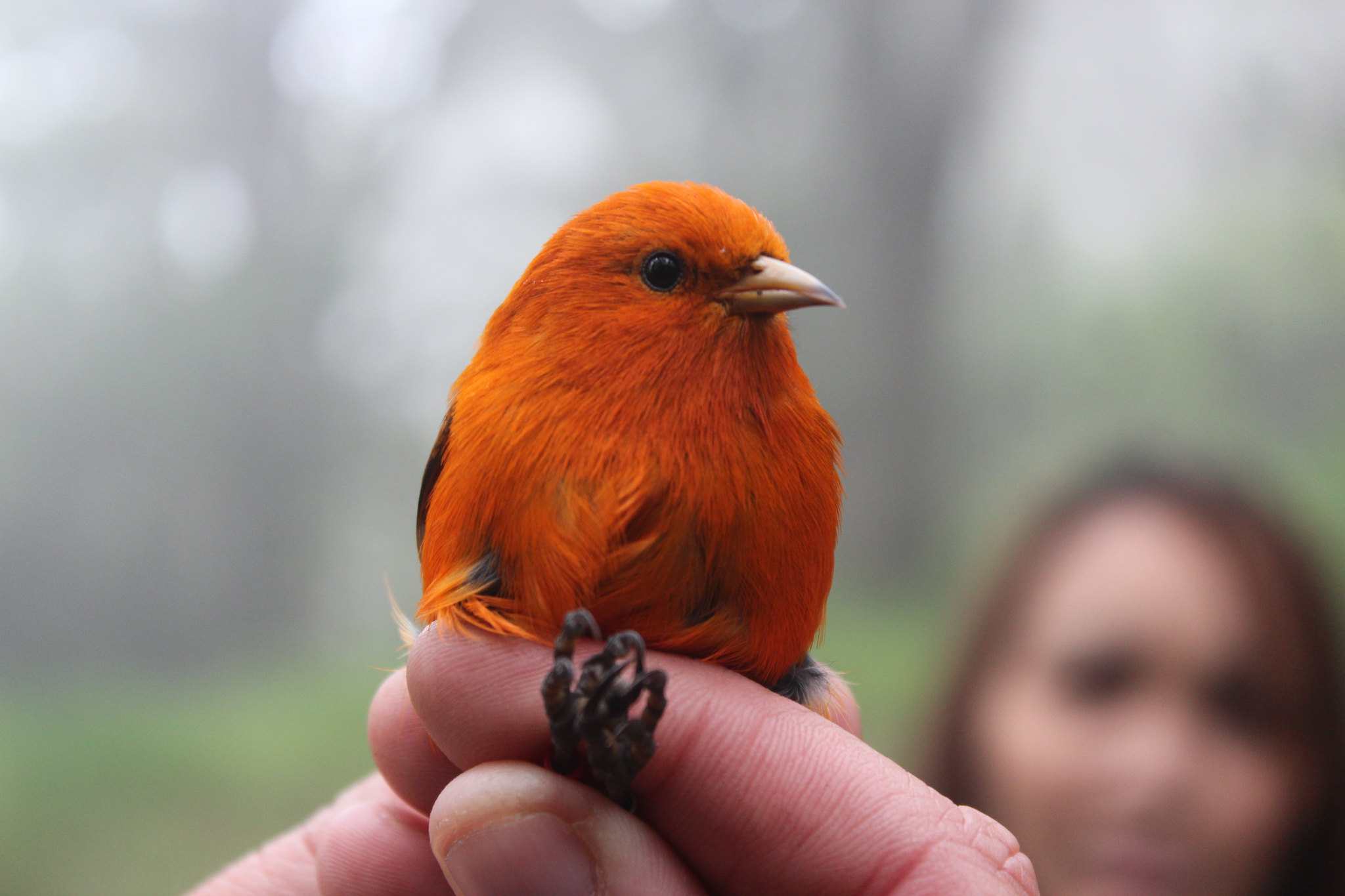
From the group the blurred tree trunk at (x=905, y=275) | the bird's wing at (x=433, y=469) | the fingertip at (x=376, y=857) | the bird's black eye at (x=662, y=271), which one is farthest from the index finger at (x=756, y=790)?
the blurred tree trunk at (x=905, y=275)

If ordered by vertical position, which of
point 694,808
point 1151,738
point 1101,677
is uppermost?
point 694,808

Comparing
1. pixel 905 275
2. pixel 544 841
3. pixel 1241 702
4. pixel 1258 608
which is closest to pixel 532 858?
pixel 544 841

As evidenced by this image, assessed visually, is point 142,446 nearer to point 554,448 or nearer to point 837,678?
point 554,448

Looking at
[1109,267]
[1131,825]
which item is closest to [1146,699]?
[1131,825]

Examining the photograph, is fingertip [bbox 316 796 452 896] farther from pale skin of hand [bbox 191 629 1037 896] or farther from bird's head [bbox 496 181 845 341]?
bird's head [bbox 496 181 845 341]

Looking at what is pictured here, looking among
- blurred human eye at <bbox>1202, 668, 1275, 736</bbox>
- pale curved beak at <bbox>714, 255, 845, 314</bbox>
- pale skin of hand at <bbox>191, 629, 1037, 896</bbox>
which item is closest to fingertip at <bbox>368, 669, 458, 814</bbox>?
pale skin of hand at <bbox>191, 629, 1037, 896</bbox>

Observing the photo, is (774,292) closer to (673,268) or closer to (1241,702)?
(673,268)
